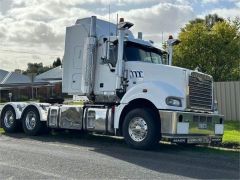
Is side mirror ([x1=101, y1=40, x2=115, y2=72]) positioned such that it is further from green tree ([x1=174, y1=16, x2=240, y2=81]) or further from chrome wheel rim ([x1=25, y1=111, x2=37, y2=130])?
green tree ([x1=174, y1=16, x2=240, y2=81])

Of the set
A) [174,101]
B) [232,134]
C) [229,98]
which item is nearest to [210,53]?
[229,98]

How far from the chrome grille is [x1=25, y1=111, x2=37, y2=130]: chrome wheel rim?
5721mm

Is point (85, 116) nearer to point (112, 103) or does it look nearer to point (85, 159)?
point (112, 103)

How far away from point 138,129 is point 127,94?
3.55 ft

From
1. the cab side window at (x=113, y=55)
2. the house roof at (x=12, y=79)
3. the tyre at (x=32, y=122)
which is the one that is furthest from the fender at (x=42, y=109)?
the house roof at (x=12, y=79)

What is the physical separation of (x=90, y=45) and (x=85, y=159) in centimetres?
479

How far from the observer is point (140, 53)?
1366cm

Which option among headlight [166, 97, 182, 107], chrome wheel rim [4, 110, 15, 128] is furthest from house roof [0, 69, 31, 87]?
headlight [166, 97, 182, 107]

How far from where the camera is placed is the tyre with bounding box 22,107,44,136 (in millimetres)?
15406

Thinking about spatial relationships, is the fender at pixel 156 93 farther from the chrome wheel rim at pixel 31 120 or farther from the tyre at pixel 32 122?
the chrome wheel rim at pixel 31 120

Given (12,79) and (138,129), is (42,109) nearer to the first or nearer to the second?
(138,129)

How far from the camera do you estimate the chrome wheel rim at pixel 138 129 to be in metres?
11.9

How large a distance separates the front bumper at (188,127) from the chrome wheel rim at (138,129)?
1.69 feet

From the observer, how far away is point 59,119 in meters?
14.8
